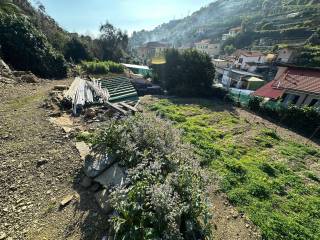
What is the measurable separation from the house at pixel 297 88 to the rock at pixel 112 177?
18272mm

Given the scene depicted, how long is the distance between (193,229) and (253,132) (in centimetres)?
1048

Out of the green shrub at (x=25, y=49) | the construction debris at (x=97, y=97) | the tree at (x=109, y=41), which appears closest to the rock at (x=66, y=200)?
the construction debris at (x=97, y=97)

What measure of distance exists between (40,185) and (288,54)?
47.4m

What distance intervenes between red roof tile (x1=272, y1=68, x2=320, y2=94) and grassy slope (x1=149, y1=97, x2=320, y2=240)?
7.84m

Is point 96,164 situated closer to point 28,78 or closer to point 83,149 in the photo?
point 83,149

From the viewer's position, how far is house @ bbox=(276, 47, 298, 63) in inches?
1570

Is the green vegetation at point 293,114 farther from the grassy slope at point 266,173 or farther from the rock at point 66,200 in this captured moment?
the rock at point 66,200

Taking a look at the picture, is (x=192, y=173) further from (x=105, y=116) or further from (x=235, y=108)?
(x=235, y=108)

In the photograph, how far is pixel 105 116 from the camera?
28.5ft

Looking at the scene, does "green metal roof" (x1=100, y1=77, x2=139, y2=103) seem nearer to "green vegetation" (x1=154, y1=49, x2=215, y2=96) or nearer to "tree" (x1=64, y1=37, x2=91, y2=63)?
"green vegetation" (x1=154, y1=49, x2=215, y2=96)

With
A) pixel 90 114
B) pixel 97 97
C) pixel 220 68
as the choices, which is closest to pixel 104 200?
pixel 90 114

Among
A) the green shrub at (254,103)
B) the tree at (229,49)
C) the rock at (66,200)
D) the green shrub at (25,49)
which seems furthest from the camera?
the tree at (229,49)

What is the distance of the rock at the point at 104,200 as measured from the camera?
13.3ft

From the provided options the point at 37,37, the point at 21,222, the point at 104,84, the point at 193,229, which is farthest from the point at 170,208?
the point at 37,37
